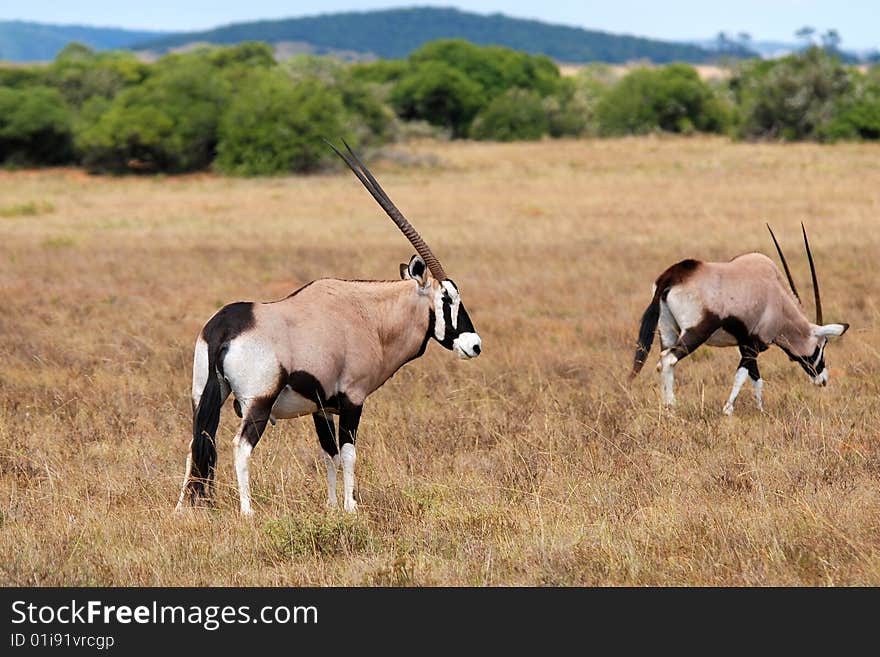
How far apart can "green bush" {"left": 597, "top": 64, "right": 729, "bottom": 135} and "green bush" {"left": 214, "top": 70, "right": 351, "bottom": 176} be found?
26.6 metres

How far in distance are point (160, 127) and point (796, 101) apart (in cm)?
3108

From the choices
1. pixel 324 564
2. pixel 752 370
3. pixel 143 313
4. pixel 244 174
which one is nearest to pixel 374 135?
pixel 244 174

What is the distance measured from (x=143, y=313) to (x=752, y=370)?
7.91 meters

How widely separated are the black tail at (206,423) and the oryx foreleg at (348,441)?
714 mm

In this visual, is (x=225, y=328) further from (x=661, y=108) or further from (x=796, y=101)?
(x=661, y=108)

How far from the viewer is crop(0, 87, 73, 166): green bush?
47.2 m

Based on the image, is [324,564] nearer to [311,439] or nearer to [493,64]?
[311,439]

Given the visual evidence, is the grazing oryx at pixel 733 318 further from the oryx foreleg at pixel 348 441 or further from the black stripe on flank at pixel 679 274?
the oryx foreleg at pixel 348 441

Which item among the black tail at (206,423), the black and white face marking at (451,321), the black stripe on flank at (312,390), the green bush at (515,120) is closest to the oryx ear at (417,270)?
the black and white face marking at (451,321)

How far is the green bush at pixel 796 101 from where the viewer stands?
5453 cm

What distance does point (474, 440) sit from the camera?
8.05 meters

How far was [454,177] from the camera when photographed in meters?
38.9

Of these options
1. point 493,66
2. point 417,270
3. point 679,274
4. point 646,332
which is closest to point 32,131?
point 646,332

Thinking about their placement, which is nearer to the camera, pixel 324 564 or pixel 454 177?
pixel 324 564
